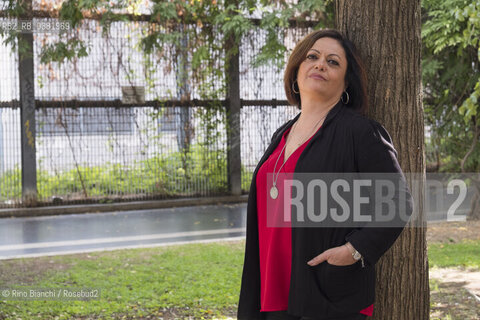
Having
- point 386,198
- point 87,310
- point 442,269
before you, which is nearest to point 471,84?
point 442,269

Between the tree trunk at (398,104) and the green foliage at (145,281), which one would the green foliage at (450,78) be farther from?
the tree trunk at (398,104)

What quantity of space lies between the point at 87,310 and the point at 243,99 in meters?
8.76

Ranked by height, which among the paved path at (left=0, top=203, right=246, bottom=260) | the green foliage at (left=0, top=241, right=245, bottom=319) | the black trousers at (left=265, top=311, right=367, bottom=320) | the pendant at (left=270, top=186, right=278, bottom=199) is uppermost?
the pendant at (left=270, top=186, right=278, bottom=199)

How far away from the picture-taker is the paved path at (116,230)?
28.4 ft

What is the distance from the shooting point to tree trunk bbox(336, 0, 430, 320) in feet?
10.6

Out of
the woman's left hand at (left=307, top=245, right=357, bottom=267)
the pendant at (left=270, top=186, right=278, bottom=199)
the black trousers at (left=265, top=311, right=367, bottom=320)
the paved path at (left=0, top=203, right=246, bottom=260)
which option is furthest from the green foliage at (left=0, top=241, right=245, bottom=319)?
the woman's left hand at (left=307, top=245, right=357, bottom=267)

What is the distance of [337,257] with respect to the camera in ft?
8.34

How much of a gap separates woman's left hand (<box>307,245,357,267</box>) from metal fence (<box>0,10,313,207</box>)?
10.6 meters

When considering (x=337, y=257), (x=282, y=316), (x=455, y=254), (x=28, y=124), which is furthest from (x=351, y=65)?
(x=28, y=124)

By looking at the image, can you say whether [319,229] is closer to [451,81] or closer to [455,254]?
[455,254]

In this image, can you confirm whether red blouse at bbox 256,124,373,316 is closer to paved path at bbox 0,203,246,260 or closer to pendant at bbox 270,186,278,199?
pendant at bbox 270,186,278,199

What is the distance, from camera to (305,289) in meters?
2.61

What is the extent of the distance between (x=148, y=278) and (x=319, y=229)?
13.7 feet

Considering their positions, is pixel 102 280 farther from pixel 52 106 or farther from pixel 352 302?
pixel 52 106
